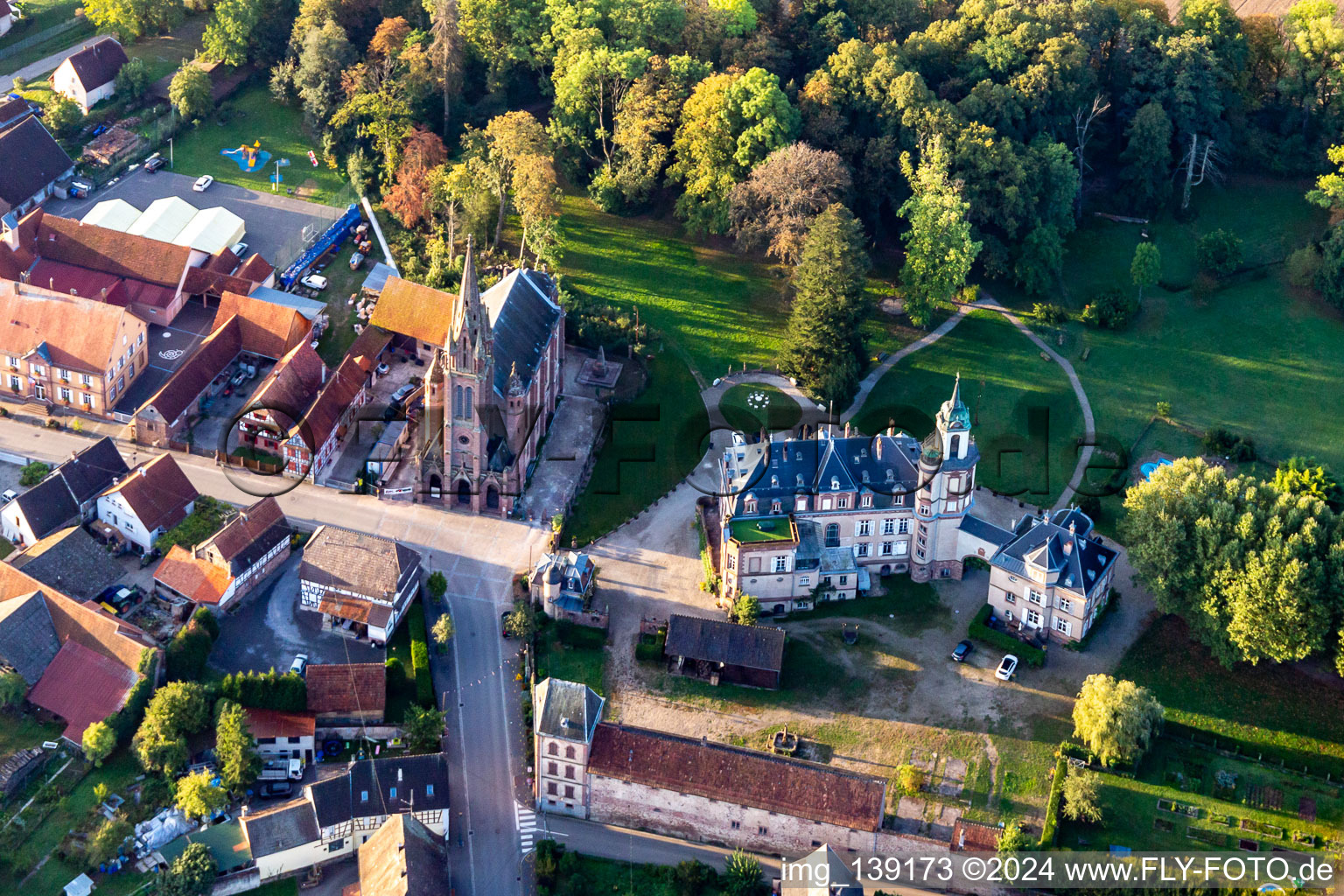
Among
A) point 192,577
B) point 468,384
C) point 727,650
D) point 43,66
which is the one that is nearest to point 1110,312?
point 727,650

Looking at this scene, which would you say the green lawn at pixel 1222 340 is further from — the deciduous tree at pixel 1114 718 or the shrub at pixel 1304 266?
the deciduous tree at pixel 1114 718

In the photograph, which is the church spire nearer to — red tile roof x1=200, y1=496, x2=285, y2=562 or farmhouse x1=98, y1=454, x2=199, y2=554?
red tile roof x1=200, y1=496, x2=285, y2=562

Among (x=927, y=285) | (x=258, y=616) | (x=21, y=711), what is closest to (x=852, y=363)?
(x=927, y=285)

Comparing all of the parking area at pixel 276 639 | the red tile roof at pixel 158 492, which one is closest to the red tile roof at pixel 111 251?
the red tile roof at pixel 158 492

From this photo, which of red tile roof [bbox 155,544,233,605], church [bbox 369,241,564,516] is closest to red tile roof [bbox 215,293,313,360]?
church [bbox 369,241,564,516]

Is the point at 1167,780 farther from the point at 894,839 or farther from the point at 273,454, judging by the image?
the point at 273,454
